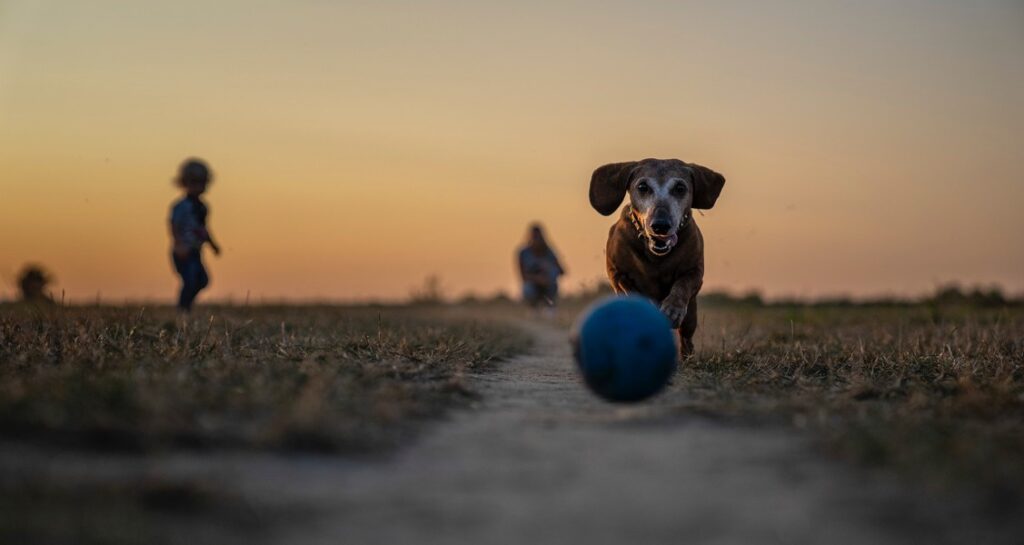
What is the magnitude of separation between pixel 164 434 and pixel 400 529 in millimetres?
1299

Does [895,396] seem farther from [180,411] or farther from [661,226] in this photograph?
[180,411]

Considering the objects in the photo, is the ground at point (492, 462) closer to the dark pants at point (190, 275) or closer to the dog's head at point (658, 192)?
the dog's head at point (658, 192)

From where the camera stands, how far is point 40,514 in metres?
2.86

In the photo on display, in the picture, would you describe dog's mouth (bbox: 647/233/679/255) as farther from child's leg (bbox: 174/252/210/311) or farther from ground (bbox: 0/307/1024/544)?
child's leg (bbox: 174/252/210/311)

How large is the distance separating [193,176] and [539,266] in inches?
448

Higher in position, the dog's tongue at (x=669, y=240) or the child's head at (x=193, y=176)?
the child's head at (x=193, y=176)

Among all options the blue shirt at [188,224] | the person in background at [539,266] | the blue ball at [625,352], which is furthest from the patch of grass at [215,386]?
the person in background at [539,266]

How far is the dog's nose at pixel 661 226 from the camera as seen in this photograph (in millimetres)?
7246

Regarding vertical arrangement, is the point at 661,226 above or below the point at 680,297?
above

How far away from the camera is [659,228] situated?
7250mm

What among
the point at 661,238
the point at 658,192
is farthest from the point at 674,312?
the point at 658,192

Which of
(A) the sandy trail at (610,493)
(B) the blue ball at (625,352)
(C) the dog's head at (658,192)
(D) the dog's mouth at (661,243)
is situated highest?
(C) the dog's head at (658,192)

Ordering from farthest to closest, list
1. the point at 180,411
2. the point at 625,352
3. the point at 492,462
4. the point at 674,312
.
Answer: the point at 674,312 → the point at 625,352 → the point at 180,411 → the point at 492,462

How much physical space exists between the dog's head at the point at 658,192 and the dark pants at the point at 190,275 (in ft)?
19.2
